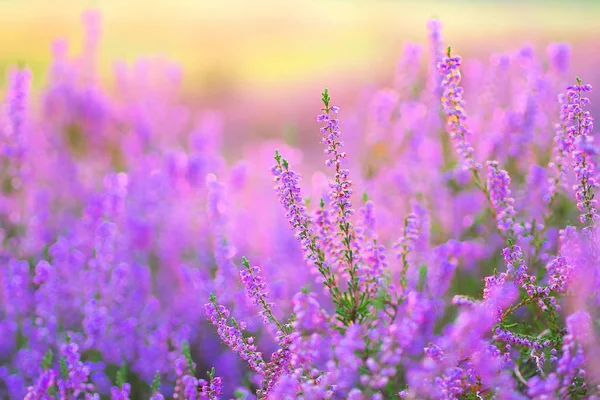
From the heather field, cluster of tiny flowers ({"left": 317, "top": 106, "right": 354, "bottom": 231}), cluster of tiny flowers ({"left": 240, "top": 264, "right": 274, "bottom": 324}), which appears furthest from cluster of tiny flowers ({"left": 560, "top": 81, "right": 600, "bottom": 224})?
cluster of tiny flowers ({"left": 240, "top": 264, "right": 274, "bottom": 324})

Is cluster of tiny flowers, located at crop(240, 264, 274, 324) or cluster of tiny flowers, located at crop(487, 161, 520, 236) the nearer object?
cluster of tiny flowers, located at crop(240, 264, 274, 324)

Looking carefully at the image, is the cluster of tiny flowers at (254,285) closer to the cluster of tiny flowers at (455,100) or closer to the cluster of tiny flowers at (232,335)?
the cluster of tiny flowers at (232,335)

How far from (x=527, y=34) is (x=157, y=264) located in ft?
31.5

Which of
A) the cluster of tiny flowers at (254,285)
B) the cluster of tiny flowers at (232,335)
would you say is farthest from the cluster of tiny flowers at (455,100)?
the cluster of tiny flowers at (232,335)

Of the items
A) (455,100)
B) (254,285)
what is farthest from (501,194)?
(254,285)

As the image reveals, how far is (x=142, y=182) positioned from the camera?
457 cm

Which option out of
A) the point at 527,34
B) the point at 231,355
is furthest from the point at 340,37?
the point at 231,355

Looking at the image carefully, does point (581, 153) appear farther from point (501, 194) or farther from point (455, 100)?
point (455, 100)

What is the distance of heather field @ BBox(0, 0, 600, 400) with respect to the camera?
2131 millimetres

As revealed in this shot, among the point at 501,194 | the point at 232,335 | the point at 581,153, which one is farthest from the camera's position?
the point at 501,194

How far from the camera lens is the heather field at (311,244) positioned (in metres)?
2.13

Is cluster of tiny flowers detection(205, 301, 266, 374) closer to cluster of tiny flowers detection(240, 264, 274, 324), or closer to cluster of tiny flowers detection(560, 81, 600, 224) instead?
cluster of tiny flowers detection(240, 264, 274, 324)

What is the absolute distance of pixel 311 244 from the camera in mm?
2199

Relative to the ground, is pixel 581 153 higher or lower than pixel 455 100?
lower
